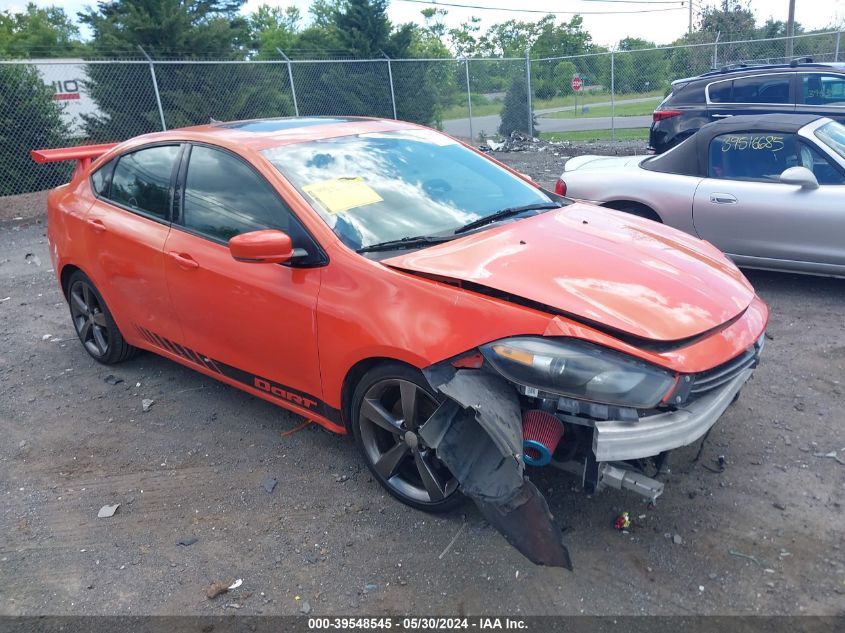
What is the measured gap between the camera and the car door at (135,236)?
13.6 feet

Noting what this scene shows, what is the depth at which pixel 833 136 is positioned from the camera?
586 centimetres

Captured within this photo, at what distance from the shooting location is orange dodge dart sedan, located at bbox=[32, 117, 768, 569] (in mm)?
2637

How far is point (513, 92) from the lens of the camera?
19.4 meters

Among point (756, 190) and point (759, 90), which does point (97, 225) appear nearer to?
point (756, 190)

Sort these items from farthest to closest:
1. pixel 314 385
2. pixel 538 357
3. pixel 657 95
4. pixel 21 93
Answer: pixel 657 95, pixel 21 93, pixel 314 385, pixel 538 357

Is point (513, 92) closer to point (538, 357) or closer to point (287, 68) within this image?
point (287, 68)

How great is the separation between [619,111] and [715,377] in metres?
26.5

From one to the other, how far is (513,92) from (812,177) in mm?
14899

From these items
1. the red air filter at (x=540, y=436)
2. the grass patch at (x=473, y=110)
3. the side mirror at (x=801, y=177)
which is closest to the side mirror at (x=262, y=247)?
the red air filter at (x=540, y=436)

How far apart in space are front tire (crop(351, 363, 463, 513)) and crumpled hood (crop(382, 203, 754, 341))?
1.67ft

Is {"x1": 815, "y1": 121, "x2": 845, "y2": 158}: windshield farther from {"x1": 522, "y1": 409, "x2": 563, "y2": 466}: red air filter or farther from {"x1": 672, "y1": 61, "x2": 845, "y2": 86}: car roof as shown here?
{"x1": 522, "y1": 409, "x2": 563, "y2": 466}: red air filter

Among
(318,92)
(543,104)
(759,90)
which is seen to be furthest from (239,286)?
(543,104)

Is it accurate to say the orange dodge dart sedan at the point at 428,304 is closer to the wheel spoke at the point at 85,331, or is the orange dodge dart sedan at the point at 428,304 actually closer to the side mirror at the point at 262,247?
the side mirror at the point at 262,247

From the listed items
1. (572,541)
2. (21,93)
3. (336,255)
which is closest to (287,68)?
(21,93)
